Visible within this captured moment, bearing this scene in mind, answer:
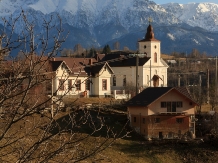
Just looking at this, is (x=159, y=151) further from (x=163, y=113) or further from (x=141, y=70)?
(x=141, y=70)

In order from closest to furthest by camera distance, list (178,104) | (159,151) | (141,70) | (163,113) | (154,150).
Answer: (159,151), (154,150), (163,113), (178,104), (141,70)

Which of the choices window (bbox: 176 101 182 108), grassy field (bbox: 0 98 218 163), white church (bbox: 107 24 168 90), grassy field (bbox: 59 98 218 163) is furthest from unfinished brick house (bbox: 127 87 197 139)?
white church (bbox: 107 24 168 90)

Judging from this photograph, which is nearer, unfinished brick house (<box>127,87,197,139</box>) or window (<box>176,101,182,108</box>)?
unfinished brick house (<box>127,87,197,139</box>)

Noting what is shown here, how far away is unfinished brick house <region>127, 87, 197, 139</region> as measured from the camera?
32.4m

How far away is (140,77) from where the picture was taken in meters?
49.0

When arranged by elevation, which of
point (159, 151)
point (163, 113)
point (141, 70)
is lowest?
point (159, 151)

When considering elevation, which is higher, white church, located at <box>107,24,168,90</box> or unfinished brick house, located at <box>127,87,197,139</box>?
white church, located at <box>107,24,168,90</box>

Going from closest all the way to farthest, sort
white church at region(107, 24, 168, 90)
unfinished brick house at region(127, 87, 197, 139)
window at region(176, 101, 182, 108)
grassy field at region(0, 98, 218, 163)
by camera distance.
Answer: grassy field at region(0, 98, 218, 163) → unfinished brick house at region(127, 87, 197, 139) → window at region(176, 101, 182, 108) → white church at region(107, 24, 168, 90)

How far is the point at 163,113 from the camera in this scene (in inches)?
1289

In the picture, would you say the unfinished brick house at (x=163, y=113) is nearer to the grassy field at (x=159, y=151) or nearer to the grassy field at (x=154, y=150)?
the grassy field at (x=154, y=150)

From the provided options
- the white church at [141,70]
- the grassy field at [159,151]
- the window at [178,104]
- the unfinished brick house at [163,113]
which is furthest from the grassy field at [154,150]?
the white church at [141,70]

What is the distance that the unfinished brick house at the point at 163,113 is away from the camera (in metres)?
32.4

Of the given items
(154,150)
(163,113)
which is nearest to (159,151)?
(154,150)

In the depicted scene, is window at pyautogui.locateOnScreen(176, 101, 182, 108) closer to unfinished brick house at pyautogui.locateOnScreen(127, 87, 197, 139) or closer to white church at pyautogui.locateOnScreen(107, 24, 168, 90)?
unfinished brick house at pyautogui.locateOnScreen(127, 87, 197, 139)
